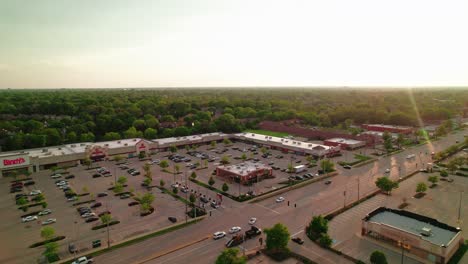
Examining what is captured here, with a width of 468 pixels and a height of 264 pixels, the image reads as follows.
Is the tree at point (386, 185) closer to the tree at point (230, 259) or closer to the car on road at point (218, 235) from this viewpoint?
the car on road at point (218, 235)

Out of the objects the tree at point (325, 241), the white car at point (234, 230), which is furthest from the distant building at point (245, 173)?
the tree at point (325, 241)

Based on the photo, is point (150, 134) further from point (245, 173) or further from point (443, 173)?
point (443, 173)

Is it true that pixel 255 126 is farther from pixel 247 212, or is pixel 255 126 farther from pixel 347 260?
pixel 347 260

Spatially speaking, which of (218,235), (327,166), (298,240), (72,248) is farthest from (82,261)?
(327,166)

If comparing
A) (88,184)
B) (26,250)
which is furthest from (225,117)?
(26,250)

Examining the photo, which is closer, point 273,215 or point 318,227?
point 318,227

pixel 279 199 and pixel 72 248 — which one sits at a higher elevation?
pixel 279 199

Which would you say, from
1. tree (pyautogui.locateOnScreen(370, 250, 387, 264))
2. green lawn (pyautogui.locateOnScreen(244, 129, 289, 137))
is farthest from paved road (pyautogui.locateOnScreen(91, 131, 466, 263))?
green lawn (pyautogui.locateOnScreen(244, 129, 289, 137))
